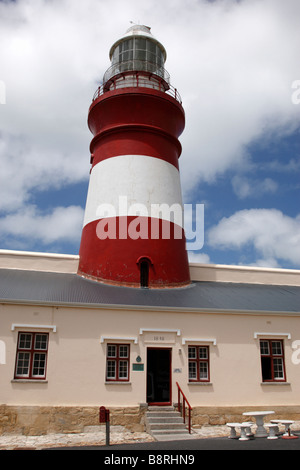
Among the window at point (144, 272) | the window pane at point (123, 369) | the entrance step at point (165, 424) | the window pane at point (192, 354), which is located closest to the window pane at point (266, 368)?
the window pane at point (192, 354)

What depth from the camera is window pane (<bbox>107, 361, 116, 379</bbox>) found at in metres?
12.9

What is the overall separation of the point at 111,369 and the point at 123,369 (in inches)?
15.6

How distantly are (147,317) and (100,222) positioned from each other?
5.16 meters

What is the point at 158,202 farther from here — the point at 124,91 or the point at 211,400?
the point at 211,400

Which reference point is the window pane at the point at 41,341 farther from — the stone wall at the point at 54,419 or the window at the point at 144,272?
the window at the point at 144,272

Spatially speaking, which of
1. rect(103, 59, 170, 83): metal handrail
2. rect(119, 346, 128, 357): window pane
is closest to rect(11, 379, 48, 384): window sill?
rect(119, 346, 128, 357): window pane

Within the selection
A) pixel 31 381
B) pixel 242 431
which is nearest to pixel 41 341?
pixel 31 381

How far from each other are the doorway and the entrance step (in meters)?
0.51

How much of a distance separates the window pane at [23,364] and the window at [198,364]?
17.7ft

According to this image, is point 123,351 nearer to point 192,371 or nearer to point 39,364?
point 192,371

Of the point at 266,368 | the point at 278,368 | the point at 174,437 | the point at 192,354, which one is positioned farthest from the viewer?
the point at 278,368

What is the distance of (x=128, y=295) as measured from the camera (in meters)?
14.5
